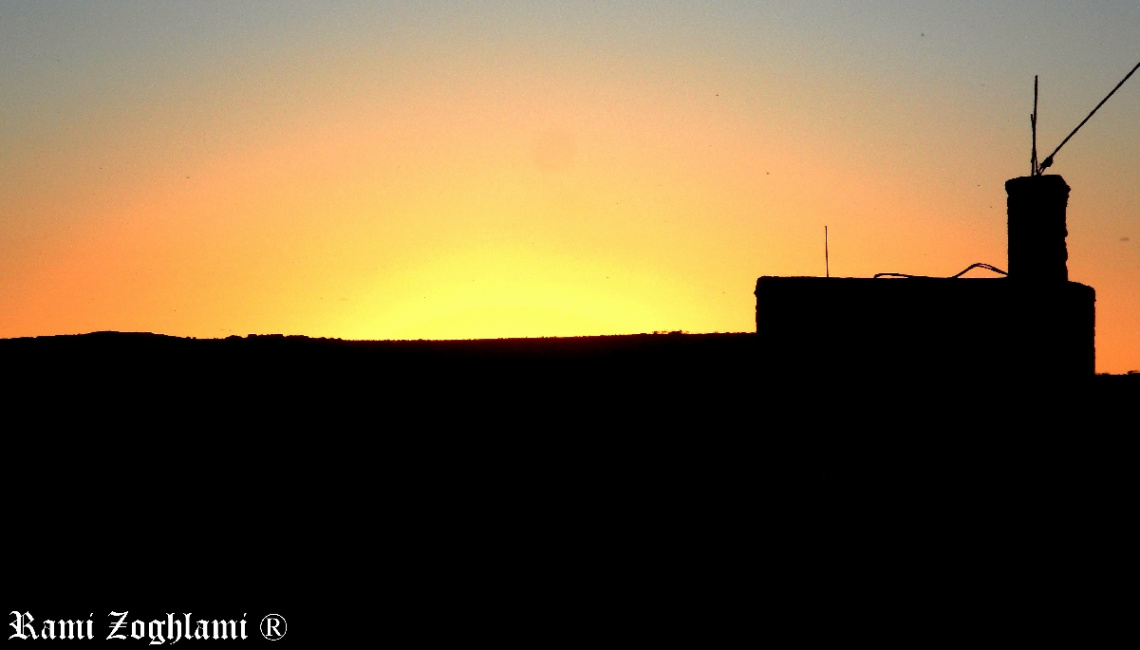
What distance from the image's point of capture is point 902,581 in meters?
11.4

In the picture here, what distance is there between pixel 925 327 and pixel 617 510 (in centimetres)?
401

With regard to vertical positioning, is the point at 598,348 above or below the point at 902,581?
above

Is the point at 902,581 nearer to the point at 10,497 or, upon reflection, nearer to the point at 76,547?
the point at 76,547

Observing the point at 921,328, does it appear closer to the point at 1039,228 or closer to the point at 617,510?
the point at 1039,228

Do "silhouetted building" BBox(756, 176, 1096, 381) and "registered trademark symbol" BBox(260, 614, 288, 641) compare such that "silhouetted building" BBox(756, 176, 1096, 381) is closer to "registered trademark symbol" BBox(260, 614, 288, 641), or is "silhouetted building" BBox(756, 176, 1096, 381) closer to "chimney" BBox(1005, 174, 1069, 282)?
"chimney" BBox(1005, 174, 1069, 282)

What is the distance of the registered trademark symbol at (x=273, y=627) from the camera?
10.7 metres

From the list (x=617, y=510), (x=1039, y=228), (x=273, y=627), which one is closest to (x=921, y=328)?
(x=1039, y=228)

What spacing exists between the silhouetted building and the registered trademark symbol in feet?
18.4

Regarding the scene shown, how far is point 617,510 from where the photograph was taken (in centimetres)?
1320

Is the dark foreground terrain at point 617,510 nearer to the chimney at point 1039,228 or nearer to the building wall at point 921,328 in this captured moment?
the building wall at point 921,328

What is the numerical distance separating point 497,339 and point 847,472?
806 cm

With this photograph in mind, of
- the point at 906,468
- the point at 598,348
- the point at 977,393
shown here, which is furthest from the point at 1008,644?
the point at 598,348

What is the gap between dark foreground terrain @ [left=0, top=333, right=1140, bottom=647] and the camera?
11.3 meters

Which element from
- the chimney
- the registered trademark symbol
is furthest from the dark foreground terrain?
the chimney
